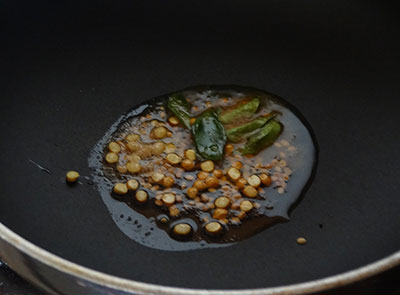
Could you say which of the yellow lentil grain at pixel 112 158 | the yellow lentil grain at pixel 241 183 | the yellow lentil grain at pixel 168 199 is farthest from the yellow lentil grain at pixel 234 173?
the yellow lentil grain at pixel 112 158

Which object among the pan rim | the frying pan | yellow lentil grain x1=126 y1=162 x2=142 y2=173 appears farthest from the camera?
yellow lentil grain x1=126 y1=162 x2=142 y2=173

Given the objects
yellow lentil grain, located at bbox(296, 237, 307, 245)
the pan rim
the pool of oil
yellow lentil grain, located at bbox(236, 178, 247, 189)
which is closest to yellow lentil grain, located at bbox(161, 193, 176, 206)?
the pool of oil

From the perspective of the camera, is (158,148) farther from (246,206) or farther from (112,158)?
(246,206)

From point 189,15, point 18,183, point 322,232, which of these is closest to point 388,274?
point 322,232

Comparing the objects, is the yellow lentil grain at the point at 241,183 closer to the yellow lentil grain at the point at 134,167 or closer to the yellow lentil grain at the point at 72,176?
the yellow lentil grain at the point at 134,167

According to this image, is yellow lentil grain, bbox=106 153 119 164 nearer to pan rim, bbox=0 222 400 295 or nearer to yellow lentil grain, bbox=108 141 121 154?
yellow lentil grain, bbox=108 141 121 154

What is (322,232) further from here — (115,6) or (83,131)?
(115,6)
